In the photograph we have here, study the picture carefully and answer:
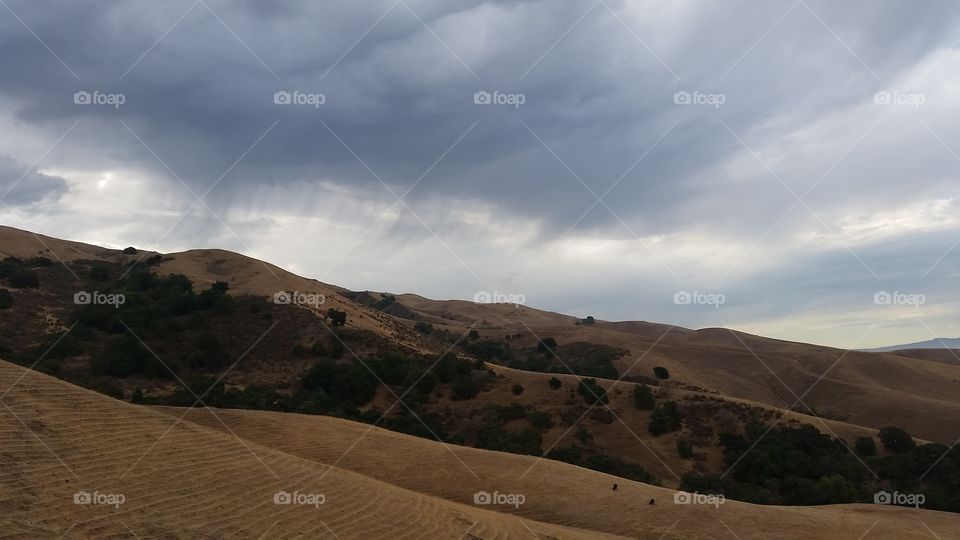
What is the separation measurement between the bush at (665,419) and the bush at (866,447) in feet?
32.4

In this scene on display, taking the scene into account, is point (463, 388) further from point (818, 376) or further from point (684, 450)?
point (818, 376)

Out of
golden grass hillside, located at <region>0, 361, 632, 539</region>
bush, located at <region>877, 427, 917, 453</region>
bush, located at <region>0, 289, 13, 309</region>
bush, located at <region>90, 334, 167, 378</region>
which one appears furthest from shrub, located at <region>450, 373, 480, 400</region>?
bush, located at <region>0, 289, 13, 309</region>

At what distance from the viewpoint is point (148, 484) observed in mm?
10781

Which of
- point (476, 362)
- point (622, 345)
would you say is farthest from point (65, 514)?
point (622, 345)

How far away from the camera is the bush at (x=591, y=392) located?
40.8 metres

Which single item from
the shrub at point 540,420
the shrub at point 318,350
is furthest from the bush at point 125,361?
the shrub at point 540,420

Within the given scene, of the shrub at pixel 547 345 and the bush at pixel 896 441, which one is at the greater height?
the shrub at pixel 547 345

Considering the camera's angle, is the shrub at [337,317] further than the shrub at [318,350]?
Yes

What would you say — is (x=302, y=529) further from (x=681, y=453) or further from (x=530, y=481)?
(x=681, y=453)

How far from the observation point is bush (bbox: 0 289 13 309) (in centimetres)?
4619

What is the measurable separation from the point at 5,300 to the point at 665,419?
5286 cm

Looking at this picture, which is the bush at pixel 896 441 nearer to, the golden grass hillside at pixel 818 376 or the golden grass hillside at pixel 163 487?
the golden grass hillside at pixel 818 376

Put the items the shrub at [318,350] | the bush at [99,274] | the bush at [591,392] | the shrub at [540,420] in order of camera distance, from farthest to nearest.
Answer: the bush at [99,274] → the shrub at [318,350] → the bush at [591,392] → the shrub at [540,420]

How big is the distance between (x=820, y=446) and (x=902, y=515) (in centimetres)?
1455
